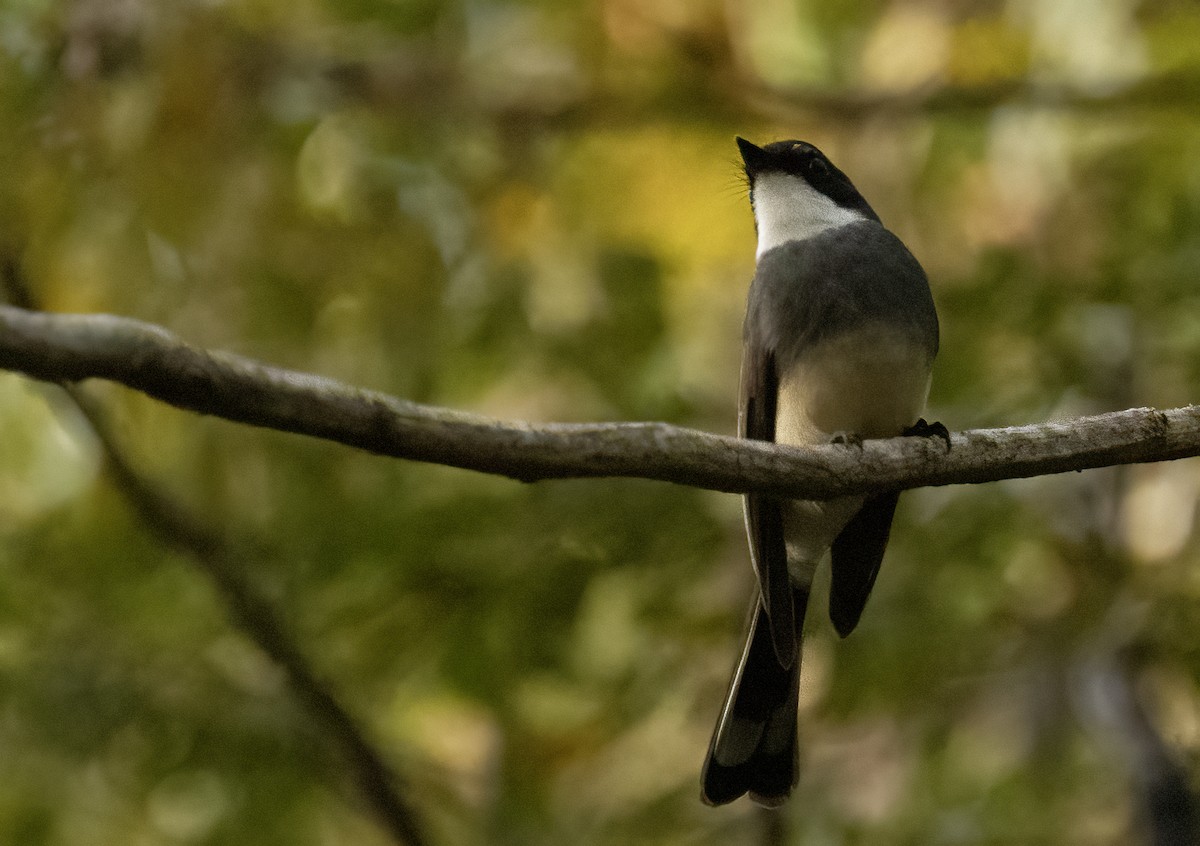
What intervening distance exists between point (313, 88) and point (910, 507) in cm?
277

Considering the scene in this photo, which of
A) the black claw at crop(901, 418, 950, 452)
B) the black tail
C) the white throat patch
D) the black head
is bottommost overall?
the black tail

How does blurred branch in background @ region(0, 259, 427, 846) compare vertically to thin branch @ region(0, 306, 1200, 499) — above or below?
below

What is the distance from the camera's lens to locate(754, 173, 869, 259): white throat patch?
3982 mm

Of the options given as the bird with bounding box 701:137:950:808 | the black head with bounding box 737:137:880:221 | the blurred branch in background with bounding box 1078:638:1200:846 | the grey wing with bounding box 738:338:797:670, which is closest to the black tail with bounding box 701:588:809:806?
the bird with bounding box 701:137:950:808

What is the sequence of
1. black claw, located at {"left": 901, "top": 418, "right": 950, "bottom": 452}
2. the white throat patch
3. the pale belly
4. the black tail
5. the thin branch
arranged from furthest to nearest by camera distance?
the white throat patch < the black tail < the pale belly < black claw, located at {"left": 901, "top": 418, "right": 950, "bottom": 452} < the thin branch

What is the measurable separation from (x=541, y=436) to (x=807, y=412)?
166 cm

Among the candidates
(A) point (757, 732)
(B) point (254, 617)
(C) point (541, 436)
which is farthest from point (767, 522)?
(C) point (541, 436)

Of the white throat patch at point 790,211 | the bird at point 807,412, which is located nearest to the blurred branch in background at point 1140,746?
the bird at point 807,412

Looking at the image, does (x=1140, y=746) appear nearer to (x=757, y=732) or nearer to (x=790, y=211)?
(x=757, y=732)

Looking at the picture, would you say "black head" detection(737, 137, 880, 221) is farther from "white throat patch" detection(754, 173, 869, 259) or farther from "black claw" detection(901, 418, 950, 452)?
"black claw" detection(901, 418, 950, 452)

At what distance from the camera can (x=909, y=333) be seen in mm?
3438

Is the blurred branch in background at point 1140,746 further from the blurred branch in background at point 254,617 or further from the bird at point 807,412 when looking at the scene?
the blurred branch in background at point 254,617

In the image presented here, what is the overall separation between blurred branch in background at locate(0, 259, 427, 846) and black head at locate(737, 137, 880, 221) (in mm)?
2075

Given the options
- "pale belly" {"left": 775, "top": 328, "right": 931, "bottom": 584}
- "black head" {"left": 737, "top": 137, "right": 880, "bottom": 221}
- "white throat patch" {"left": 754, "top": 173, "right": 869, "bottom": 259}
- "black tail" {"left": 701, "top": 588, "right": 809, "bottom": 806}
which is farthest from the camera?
"black head" {"left": 737, "top": 137, "right": 880, "bottom": 221}
